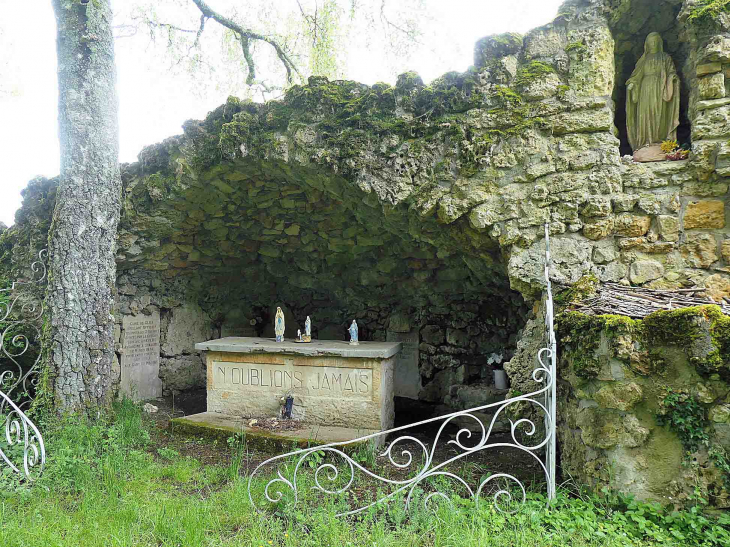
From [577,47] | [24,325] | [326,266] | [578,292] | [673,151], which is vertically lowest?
[24,325]

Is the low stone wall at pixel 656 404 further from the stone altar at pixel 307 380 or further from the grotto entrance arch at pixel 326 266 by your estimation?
the stone altar at pixel 307 380

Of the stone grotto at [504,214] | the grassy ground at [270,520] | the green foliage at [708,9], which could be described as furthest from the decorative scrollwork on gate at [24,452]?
the green foliage at [708,9]

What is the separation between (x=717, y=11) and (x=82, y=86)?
612cm

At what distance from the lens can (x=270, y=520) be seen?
2.93 m

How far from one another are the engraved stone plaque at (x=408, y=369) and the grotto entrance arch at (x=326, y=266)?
0.07ft

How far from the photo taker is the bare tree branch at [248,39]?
6.74 metres

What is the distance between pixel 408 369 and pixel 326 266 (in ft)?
6.81

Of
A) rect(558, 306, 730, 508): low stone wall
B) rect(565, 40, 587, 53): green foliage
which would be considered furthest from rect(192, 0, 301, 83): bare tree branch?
rect(558, 306, 730, 508): low stone wall

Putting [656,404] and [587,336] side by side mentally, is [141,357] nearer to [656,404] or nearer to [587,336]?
[587,336]

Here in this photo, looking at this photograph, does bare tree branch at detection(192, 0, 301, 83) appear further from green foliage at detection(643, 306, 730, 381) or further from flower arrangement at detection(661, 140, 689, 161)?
green foliage at detection(643, 306, 730, 381)

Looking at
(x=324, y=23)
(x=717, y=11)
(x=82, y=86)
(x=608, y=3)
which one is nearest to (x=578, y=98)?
(x=608, y=3)

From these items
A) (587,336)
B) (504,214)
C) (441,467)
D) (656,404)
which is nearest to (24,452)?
(441,467)

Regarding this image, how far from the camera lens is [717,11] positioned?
3.68 metres

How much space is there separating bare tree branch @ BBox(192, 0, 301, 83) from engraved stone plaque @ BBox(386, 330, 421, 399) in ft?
15.5
